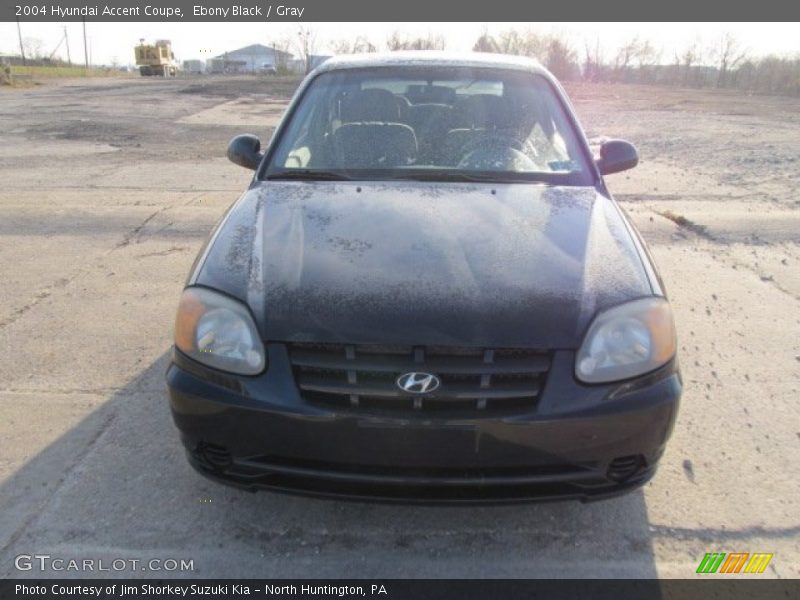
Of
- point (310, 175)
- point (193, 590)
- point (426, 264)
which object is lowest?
point (193, 590)

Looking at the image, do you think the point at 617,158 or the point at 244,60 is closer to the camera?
the point at 617,158

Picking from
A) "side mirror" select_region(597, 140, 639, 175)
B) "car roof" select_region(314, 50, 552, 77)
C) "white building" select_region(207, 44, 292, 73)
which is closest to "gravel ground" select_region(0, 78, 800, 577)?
"side mirror" select_region(597, 140, 639, 175)

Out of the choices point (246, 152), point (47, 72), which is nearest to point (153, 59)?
point (47, 72)

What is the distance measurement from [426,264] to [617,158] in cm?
184

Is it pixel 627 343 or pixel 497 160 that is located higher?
pixel 497 160

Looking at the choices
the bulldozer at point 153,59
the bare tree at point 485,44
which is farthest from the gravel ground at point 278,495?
the bulldozer at point 153,59

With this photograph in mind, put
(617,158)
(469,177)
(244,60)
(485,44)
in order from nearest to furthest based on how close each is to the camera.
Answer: (469,177)
(617,158)
(485,44)
(244,60)

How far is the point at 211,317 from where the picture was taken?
2115 millimetres

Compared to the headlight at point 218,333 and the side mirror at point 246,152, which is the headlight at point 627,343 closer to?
the headlight at point 218,333

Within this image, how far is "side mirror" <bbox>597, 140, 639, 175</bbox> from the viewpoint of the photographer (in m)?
3.49

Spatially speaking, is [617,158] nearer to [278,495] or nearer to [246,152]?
[246,152]

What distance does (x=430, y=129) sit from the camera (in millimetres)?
3373

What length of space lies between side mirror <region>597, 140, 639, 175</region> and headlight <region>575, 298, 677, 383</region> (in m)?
1.57

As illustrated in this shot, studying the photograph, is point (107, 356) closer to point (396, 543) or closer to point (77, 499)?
point (77, 499)
